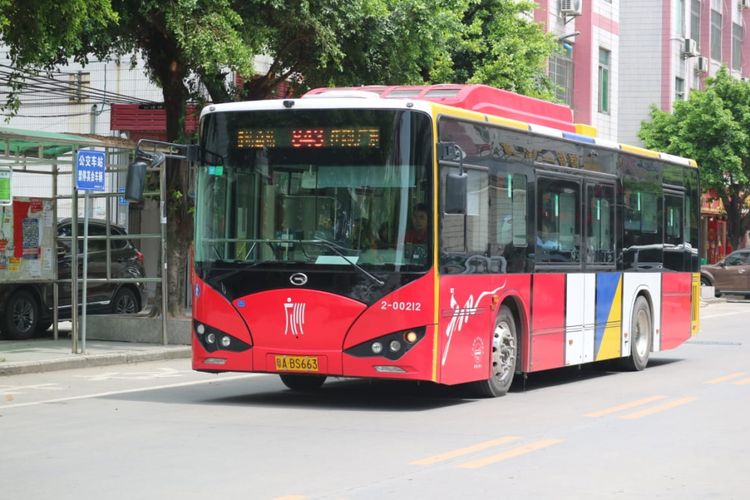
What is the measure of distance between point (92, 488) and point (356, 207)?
15.5 feet

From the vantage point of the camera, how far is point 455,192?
39.6 ft

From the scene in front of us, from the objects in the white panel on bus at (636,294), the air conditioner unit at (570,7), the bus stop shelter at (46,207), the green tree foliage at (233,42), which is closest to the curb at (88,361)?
the bus stop shelter at (46,207)

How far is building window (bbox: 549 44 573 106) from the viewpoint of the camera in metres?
44.2

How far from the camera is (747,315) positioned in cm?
3419

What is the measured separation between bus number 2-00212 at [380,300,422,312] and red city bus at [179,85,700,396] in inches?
0.6

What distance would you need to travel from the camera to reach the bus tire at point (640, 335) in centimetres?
Result: 1781

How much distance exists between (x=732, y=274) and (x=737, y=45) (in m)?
23.4

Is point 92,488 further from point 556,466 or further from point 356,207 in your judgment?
point 356,207

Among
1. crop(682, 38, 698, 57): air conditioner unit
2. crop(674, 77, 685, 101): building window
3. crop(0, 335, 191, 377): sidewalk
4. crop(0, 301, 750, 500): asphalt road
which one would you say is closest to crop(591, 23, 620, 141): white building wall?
crop(682, 38, 698, 57): air conditioner unit

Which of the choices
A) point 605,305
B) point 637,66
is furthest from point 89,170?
point 637,66

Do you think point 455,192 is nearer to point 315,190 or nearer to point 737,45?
point 315,190

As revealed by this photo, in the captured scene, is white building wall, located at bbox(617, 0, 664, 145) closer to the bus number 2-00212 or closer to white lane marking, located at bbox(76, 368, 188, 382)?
white lane marking, located at bbox(76, 368, 188, 382)

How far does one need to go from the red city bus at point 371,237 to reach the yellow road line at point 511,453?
84.0 inches

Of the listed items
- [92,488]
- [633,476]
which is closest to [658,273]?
[633,476]
